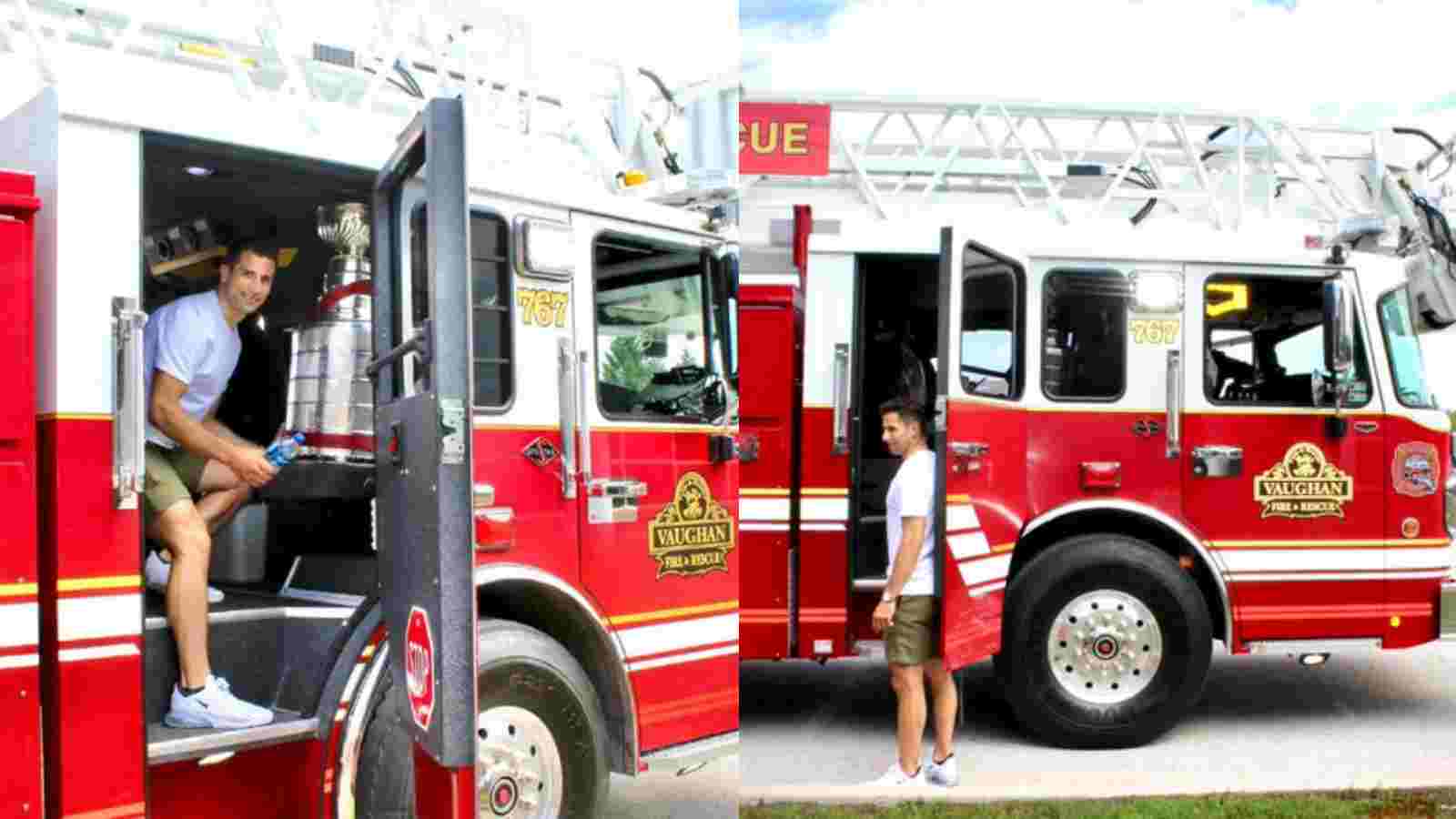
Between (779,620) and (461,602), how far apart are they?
1.95 meters

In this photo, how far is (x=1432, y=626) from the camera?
4.60 meters

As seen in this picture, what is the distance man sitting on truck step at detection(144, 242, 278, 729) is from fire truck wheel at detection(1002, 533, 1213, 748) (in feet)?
7.97

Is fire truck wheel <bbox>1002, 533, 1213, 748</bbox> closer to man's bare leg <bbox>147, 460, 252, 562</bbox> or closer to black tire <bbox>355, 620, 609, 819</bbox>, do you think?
black tire <bbox>355, 620, 609, 819</bbox>

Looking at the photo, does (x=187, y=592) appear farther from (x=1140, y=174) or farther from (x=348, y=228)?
(x=1140, y=174)

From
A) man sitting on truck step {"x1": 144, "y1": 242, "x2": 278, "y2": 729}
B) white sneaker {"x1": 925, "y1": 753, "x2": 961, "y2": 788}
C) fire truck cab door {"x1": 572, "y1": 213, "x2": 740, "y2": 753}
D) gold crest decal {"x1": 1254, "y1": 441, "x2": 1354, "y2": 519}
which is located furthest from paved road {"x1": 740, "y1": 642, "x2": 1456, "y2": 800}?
man sitting on truck step {"x1": 144, "y1": 242, "x2": 278, "y2": 729}

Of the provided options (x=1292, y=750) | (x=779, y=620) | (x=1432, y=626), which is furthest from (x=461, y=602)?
(x=1432, y=626)

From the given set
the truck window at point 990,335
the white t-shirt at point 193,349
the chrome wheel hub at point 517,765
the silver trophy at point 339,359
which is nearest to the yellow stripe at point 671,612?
the chrome wheel hub at point 517,765

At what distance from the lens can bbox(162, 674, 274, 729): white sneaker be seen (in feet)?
8.81

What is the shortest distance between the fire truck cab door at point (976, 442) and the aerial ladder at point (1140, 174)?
20 centimetres

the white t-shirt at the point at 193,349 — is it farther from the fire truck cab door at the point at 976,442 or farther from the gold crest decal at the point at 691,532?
the fire truck cab door at the point at 976,442

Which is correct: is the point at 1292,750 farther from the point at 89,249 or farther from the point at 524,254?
the point at 89,249

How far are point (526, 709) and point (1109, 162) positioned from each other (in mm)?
2292

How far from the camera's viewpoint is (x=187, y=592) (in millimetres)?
2748

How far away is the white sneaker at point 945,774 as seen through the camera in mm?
3475
